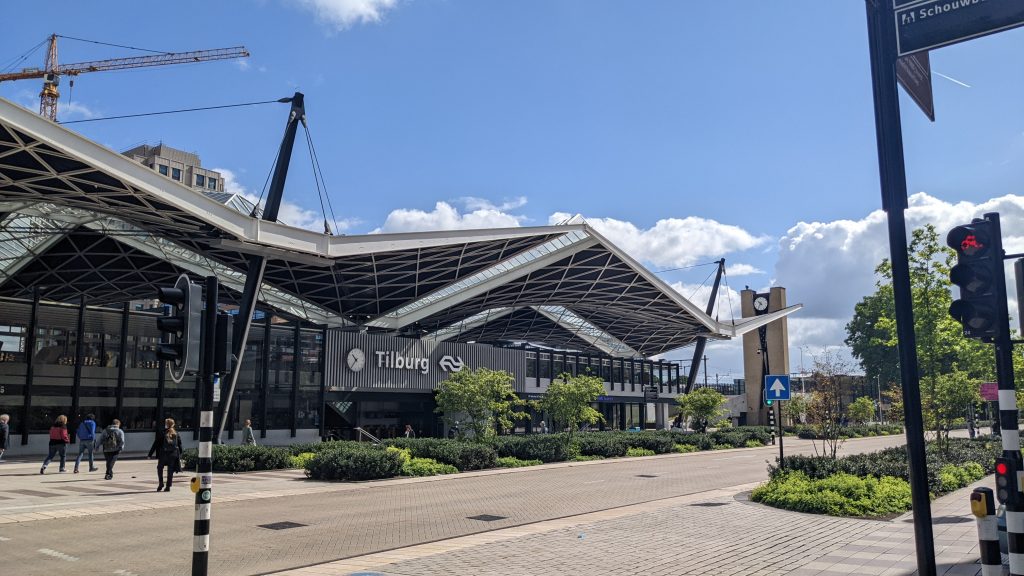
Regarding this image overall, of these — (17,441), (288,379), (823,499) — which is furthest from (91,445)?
(823,499)

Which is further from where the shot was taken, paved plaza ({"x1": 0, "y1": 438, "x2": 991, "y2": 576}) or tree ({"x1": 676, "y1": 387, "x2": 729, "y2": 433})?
tree ({"x1": 676, "y1": 387, "x2": 729, "y2": 433})

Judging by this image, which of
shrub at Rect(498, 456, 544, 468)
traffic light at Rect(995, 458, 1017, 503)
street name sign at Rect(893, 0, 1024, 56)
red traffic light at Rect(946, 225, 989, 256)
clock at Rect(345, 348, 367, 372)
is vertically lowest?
shrub at Rect(498, 456, 544, 468)

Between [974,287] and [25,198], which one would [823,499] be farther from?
[25,198]

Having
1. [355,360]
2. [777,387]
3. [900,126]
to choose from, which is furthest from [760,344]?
[900,126]

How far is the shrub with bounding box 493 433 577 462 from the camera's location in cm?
3130

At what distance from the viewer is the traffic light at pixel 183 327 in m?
8.07

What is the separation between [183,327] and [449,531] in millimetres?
7290

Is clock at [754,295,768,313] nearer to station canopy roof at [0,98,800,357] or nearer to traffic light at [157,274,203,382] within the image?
station canopy roof at [0,98,800,357]

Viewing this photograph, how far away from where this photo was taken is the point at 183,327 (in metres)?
8.16

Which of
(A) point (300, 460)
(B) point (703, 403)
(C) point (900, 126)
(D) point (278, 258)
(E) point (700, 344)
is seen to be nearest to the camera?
(C) point (900, 126)

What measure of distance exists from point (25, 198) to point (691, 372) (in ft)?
195

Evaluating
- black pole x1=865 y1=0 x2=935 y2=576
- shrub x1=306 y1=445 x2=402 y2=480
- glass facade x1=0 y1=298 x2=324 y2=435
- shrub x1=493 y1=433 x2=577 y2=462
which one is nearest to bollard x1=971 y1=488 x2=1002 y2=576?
black pole x1=865 y1=0 x2=935 y2=576

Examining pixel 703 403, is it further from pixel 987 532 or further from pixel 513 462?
pixel 987 532

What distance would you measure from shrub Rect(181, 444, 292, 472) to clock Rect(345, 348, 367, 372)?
18.3 meters
